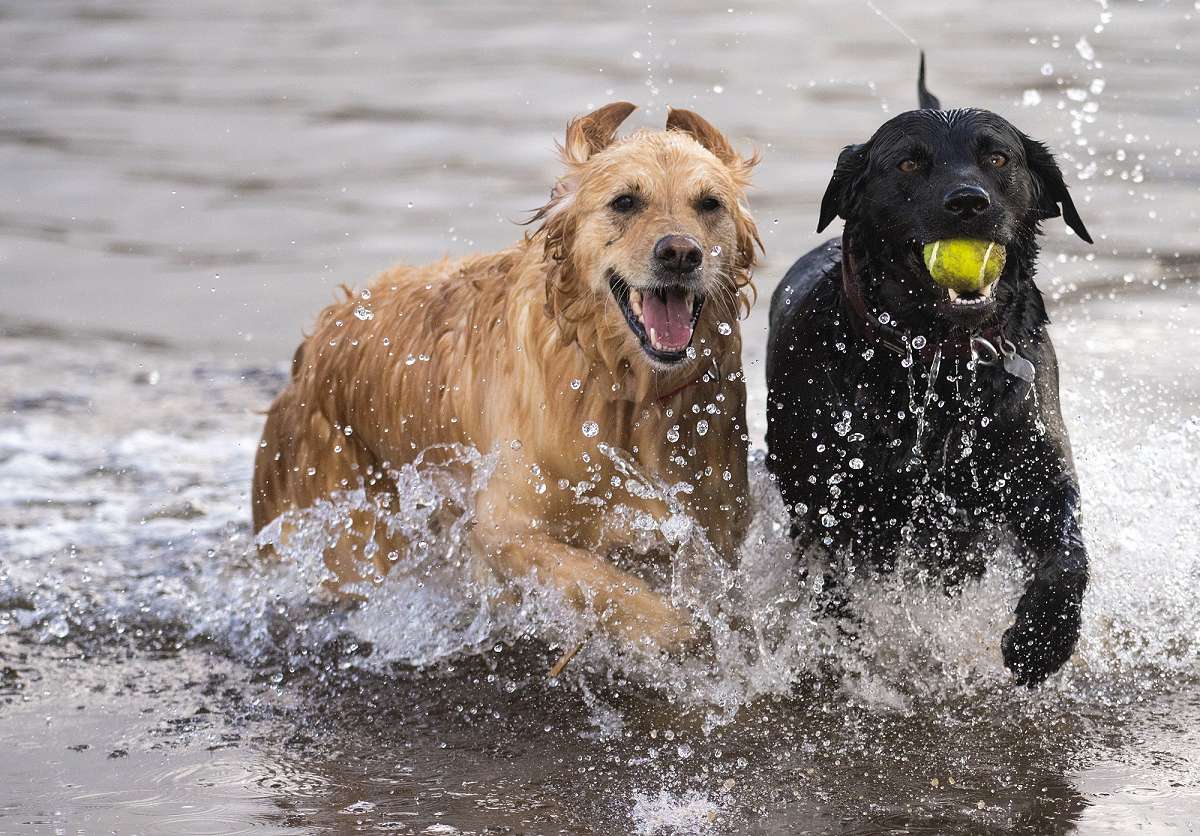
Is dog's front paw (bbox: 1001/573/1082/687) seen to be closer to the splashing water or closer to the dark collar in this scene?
the splashing water

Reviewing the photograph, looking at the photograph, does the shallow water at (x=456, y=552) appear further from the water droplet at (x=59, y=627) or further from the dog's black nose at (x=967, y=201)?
the dog's black nose at (x=967, y=201)

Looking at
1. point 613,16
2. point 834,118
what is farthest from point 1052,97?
point 613,16

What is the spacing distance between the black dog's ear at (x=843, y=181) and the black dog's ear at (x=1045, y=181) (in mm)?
437

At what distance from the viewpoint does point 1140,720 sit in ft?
14.1

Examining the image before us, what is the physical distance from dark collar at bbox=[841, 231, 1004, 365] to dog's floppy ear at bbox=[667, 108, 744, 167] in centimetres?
44

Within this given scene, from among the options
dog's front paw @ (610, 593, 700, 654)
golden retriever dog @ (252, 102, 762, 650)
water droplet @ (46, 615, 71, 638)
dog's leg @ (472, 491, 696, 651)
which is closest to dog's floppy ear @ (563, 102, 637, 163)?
golden retriever dog @ (252, 102, 762, 650)

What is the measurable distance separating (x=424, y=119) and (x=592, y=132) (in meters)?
7.29

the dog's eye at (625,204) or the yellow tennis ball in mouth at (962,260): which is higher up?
the dog's eye at (625,204)

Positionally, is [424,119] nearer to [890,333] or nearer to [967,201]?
[890,333]

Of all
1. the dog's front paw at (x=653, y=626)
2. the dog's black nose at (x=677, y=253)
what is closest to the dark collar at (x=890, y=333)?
the dog's black nose at (x=677, y=253)

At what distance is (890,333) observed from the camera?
436cm

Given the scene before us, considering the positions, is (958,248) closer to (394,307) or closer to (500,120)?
(394,307)

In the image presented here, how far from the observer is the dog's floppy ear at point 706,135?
4.73 m

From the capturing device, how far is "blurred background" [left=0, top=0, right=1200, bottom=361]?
29.2ft
